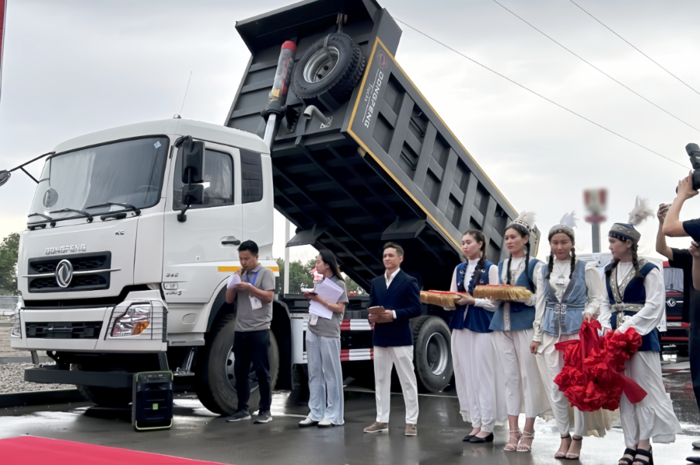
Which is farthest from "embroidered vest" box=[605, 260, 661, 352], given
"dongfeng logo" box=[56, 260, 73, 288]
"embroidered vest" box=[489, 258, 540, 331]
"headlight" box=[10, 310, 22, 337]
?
"headlight" box=[10, 310, 22, 337]

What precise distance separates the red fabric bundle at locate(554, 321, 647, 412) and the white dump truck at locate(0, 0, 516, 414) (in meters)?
3.57

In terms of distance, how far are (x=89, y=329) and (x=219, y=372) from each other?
133cm

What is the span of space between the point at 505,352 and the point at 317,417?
2.12 meters

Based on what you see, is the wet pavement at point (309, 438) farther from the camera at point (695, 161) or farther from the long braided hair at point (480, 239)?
the camera at point (695, 161)

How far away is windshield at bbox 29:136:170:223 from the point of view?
21.8 ft

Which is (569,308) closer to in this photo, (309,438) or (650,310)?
(650,310)

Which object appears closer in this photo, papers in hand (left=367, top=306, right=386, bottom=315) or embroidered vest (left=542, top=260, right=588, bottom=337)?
embroidered vest (left=542, top=260, right=588, bottom=337)

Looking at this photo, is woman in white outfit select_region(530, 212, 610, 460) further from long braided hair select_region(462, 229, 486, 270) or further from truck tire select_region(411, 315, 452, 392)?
truck tire select_region(411, 315, 452, 392)

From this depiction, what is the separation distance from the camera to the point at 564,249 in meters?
5.39

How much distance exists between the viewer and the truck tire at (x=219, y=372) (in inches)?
272

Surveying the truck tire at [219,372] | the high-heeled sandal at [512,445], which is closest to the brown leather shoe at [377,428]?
the high-heeled sandal at [512,445]

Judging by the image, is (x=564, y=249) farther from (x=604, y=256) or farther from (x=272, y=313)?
(x=604, y=256)

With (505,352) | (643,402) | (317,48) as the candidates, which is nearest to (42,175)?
(317,48)

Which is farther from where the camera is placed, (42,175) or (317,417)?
(42,175)
